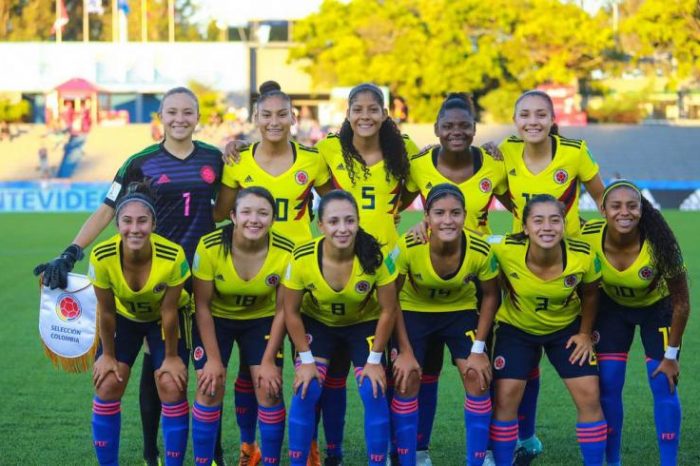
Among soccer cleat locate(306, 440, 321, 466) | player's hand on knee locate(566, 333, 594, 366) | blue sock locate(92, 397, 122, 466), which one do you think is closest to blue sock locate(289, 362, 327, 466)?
soccer cleat locate(306, 440, 321, 466)

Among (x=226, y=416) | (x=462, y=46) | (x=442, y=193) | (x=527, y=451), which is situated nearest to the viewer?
(x=442, y=193)

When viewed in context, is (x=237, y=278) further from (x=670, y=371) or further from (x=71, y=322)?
(x=670, y=371)

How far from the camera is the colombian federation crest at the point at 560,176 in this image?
6055 millimetres

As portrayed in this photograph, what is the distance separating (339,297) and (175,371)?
0.88 m

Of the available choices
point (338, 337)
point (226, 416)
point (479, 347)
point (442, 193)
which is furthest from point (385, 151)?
point (226, 416)

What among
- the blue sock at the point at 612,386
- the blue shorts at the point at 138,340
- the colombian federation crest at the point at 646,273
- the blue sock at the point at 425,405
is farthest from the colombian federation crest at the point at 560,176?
the blue shorts at the point at 138,340

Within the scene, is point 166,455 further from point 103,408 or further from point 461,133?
point 461,133

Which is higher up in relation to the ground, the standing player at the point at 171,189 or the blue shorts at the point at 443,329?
Result: the standing player at the point at 171,189

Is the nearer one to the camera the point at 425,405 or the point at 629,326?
the point at 629,326

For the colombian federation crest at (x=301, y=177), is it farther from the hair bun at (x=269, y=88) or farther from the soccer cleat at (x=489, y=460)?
the soccer cleat at (x=489, y=460)

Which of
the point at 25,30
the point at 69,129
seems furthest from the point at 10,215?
the point at 25,30

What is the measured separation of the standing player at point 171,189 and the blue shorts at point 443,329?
3.98 ft

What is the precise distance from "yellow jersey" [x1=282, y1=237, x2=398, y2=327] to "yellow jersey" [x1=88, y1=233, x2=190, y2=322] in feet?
1.74

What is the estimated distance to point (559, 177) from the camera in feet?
19.9
